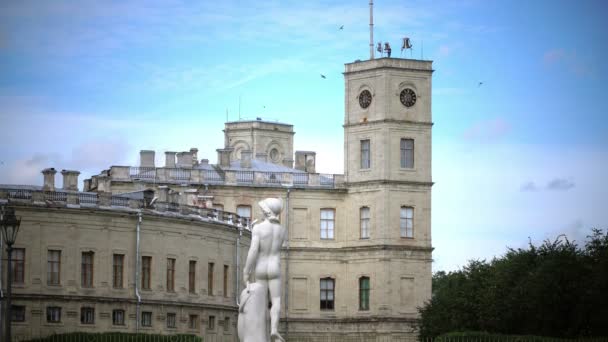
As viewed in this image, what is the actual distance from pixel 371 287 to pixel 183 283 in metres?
18.5

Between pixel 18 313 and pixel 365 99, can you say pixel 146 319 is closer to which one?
pixel 18 313

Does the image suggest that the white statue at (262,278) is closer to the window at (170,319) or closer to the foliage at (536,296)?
the foliage at (536,296)

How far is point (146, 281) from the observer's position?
78.4 meters

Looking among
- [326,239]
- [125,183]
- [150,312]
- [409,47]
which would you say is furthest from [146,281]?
[409,47]

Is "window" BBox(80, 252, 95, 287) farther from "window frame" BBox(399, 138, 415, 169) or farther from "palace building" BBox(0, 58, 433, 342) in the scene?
"window frame" BBox(399, 138, 415, 169)

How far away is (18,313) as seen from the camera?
7294 centimetres

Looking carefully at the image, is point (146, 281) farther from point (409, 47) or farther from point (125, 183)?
point (409, 47)

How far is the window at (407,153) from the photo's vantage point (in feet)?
321

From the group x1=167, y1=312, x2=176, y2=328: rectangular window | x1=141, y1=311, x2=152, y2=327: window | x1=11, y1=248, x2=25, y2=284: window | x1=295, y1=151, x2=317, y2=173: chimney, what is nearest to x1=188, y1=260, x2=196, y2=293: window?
x1=167, y1=312, x2=176, y2=328: rectangular window

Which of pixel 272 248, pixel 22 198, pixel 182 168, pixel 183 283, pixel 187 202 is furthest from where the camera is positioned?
pixel 182 168

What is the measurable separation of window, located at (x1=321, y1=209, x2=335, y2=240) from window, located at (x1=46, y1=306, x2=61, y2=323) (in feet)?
88.5

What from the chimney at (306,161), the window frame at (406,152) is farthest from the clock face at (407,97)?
the chimney at (306,161)

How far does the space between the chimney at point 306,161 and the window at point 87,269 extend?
97.3 ft

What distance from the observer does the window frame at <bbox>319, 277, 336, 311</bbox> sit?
9794cm
